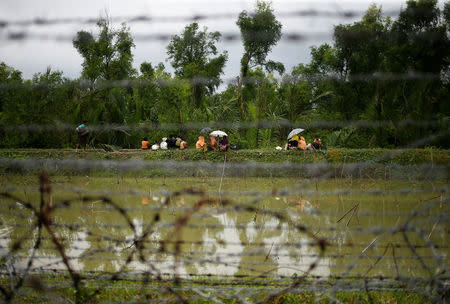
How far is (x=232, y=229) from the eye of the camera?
5.51m

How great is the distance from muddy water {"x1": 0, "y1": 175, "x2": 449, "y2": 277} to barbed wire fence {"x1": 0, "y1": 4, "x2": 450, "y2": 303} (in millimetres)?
21

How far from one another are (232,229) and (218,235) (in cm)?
34

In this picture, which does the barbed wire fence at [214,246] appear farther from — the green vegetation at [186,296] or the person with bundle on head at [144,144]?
the person with bundle on head at [144,144]

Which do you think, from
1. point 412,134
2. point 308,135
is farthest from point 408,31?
point 308,135

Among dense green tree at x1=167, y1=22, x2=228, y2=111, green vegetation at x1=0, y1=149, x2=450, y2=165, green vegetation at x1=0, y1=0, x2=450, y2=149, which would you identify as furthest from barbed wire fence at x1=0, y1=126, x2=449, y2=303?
dense green tree at x1=167, y1=22, x2=228, y2=111

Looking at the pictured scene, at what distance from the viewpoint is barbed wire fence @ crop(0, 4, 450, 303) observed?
73.2 inches

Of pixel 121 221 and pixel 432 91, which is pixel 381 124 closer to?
pixel 432 91

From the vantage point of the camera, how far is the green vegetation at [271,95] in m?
7.83

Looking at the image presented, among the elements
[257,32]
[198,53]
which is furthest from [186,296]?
[198,53]

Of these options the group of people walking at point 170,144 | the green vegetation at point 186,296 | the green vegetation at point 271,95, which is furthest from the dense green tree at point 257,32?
the green vegetation at point 186,296

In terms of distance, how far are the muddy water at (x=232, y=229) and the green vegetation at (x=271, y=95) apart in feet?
7.13

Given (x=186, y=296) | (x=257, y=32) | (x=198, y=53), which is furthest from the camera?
(x=198, y=53)

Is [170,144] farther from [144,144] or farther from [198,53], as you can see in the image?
[198,53]

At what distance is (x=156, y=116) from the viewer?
44.9ft
